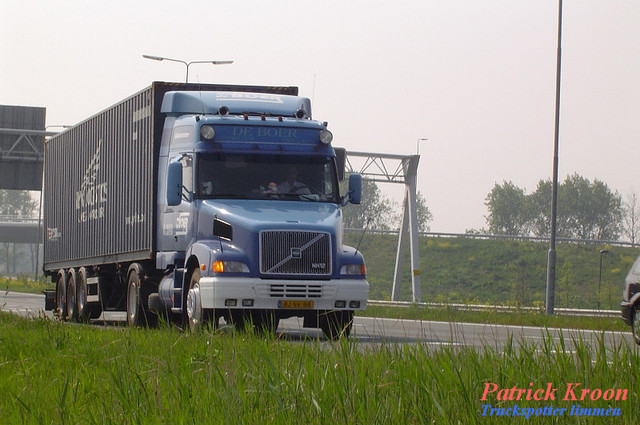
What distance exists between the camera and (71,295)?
24688mm

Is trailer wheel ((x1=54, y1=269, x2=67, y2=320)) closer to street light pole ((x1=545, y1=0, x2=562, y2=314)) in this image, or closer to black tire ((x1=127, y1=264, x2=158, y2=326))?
black tire ((x1=127, y1=264, x2=158, y2=326))

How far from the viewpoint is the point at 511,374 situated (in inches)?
266

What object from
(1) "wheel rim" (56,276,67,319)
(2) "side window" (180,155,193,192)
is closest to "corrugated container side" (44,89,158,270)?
(1) "wheel rim" (56,276,67,319)

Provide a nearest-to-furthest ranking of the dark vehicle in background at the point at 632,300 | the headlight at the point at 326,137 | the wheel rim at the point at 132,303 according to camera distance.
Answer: the headlight at the point at 326,137
the dark vehicle in background at the point at 632,300
the wheel rim at the point at 132,303

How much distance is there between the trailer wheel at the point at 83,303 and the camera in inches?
900

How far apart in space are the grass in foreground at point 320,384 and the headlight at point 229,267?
7.31 meters

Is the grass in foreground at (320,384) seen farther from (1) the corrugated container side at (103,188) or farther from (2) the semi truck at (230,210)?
(1) the corrugated container side at (103,188)

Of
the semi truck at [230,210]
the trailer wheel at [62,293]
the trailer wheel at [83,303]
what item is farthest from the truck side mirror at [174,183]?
the trailer wheel at [62,293]

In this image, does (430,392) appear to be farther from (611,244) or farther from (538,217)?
(538,217)

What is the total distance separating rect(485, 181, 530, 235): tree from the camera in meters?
136

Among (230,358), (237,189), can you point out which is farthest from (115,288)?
(230,358)

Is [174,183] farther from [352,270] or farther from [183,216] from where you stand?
[352,270]

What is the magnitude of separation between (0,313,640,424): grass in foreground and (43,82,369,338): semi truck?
681 centimetres

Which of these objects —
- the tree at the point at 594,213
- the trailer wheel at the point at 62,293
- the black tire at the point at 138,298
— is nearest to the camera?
the black tire at the point at 138,298
